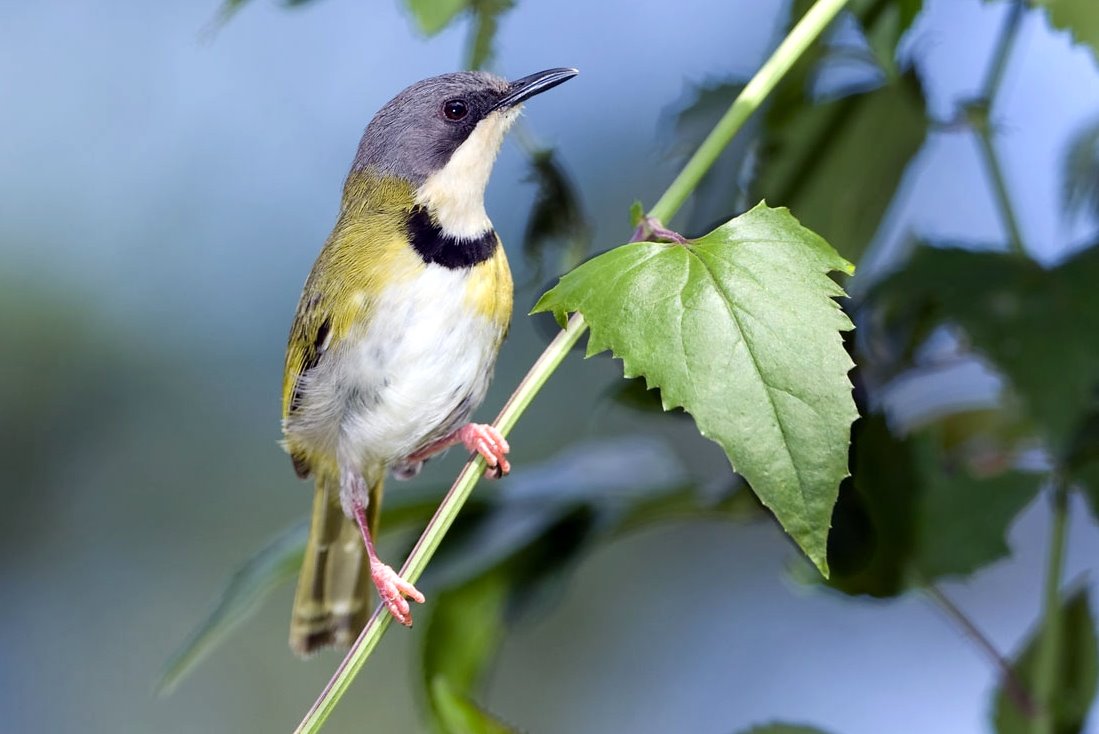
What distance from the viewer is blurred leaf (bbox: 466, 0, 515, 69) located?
106cm

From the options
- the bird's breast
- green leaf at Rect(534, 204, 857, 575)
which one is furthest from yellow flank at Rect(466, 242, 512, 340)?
A: green leaf at Rect(534, 204, 857, 575)

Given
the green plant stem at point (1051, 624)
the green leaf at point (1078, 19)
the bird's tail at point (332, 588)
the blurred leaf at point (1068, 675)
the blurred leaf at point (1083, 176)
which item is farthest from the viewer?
the bird's tail at point (332, 588)

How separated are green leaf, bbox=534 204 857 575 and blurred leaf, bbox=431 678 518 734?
0.42 meters

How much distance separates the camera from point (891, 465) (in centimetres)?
134

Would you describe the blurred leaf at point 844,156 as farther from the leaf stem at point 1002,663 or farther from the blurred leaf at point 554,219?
the leaf stem at point 1002,663

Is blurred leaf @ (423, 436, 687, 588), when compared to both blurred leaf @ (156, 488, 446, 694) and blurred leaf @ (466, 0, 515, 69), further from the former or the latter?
blurred leaf @ (466, 0, 515, 69)

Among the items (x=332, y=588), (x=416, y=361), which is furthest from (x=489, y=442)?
(x=332, y=588)

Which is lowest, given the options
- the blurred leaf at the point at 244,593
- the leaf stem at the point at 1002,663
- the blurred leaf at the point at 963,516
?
the leaf stem at the point at 1002,663

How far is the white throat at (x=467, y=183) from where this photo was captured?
1306 mm

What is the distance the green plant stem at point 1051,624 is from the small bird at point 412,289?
21.7 inches

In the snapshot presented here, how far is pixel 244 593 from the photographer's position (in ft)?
4.33

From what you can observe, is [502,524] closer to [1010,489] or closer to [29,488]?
[1010,489]

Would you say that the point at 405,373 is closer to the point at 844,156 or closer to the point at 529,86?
the point at 529,86

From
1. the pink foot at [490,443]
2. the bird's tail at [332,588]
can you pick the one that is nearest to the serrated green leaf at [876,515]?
the pink foot at [490,443]
